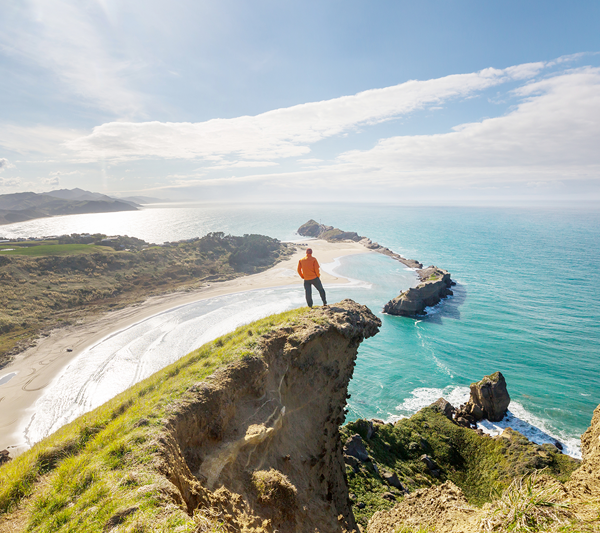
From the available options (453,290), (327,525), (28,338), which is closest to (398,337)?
(453,290)

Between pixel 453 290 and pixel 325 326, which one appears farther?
pixel 453 290

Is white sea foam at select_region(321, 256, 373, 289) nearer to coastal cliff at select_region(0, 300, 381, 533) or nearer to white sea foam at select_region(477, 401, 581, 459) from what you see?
white sea foam at select_region(477, 401, 581, 459)

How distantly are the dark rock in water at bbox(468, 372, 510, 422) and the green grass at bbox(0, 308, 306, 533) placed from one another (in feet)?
95.5

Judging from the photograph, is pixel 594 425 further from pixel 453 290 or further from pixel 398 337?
pixel 453 290

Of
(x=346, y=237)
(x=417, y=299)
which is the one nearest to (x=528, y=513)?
(x=417, y=299)

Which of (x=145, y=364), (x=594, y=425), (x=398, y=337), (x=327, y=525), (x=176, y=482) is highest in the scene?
(x=176, y=482)

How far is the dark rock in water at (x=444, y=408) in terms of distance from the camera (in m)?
26.7

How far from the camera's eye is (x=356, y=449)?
19.2 metres

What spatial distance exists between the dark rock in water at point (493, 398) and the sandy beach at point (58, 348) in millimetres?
39792

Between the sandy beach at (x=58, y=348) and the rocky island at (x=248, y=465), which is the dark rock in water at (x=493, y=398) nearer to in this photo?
the rocky island at (x=248, y=465)

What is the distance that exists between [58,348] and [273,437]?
1638 inches

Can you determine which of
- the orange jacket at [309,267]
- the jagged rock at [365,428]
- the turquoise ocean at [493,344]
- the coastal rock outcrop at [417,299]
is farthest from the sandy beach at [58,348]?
the orange jacket at [309,267]

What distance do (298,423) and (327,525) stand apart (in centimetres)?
303

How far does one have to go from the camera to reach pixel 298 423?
1070 cm
